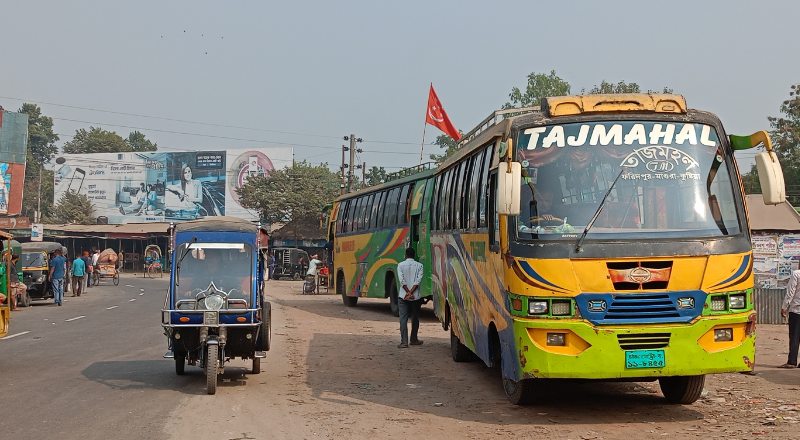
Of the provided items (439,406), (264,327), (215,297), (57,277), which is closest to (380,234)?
(57,277)

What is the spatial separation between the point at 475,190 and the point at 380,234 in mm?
14529


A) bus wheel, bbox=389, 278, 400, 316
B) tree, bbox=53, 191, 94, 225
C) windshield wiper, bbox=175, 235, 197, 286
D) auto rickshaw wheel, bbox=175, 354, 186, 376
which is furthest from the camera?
tree, bbox=53, 191, 94, 225

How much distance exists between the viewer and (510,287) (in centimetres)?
858

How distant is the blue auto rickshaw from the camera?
10.8 metres

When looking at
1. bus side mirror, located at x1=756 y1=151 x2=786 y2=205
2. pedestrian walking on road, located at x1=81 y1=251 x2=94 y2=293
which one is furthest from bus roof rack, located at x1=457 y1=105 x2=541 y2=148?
pedestrian walking on road, located at x1=81 y1=251 x2=94 y2=293

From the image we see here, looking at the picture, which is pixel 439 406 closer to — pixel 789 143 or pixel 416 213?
pixel 416 213

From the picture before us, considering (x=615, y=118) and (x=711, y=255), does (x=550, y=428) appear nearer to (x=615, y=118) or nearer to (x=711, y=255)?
(x=711, y=255)

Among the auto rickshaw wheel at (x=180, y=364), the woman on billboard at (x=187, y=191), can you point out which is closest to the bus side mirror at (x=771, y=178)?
the auto rickshaw wheel at (x=180, y=364)

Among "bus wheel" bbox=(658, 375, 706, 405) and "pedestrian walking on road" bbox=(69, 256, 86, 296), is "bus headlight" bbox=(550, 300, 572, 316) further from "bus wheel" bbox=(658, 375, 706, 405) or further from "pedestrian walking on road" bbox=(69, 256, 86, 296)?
"pedestrian walking on road" bbox=(69, 256, 86, 296)

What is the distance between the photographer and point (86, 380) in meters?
11.7

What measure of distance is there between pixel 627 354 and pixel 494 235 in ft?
7.04

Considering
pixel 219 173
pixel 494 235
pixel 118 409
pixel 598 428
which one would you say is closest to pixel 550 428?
pixel 598 428

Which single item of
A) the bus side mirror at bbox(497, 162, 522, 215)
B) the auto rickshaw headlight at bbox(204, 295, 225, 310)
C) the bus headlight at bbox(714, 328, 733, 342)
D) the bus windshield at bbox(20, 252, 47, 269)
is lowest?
the bus headlight at bbox(714, 328, 733, 342)

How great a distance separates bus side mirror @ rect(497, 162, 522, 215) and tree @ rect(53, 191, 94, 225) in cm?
8080
